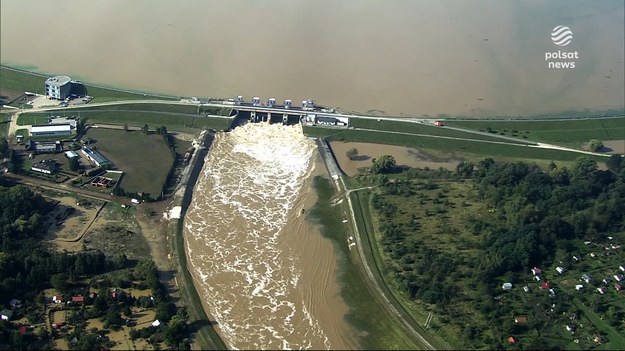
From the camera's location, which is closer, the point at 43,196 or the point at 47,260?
the point at 47,260

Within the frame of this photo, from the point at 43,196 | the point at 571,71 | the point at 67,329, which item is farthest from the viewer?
the point at 571,71

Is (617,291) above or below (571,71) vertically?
below

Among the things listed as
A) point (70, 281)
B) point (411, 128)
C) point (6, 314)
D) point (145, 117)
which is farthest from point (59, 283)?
point (411, 128)

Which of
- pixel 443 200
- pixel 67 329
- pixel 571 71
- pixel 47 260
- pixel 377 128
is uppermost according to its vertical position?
pixel 571 71

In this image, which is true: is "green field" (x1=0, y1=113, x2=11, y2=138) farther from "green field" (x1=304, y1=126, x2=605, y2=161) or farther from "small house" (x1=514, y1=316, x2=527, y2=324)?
"small house" (x1=514, y1=316, x2=527, y2=324)

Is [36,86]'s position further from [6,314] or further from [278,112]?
[6,314]

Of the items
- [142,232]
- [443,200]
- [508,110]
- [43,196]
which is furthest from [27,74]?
[508,110]

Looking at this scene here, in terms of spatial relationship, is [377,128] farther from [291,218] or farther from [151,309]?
[151,309]

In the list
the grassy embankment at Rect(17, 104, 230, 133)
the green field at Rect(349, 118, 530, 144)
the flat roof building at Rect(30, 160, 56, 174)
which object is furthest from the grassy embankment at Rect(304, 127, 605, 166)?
the flat roof building at Rect(30, 160, 56, 174)

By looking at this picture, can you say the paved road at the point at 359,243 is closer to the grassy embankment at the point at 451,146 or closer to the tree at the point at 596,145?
the grassy embankment at the point at 451,146
